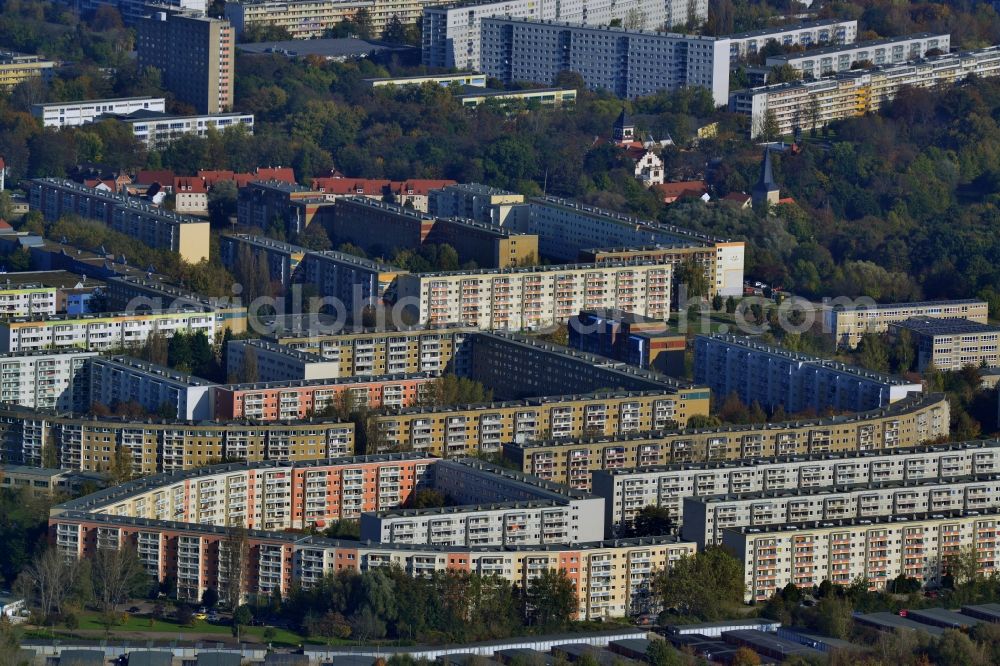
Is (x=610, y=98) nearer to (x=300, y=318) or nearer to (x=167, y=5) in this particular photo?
(x=167, y=5)

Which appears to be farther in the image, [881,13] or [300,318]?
[881,13]

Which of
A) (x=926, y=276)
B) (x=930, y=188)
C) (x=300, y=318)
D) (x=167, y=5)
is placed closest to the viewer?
(x=300, y=318)

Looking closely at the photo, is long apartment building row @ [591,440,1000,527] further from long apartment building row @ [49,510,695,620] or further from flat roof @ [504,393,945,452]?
long apartment building row @ [49,510,695,620]

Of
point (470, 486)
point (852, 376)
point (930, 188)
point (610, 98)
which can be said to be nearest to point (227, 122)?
point (610, 98)

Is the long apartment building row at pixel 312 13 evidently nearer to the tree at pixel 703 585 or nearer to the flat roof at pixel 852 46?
the flat roof at pixel 852 46

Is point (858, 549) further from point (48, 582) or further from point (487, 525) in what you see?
point (48, 582)

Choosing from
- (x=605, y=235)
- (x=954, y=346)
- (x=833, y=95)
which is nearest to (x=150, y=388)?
(x=954, y=346)

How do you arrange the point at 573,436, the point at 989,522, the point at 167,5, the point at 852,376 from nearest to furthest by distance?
the point at 989,522 → the point at 573,436 → the point at 852,376 → the point at 167,5

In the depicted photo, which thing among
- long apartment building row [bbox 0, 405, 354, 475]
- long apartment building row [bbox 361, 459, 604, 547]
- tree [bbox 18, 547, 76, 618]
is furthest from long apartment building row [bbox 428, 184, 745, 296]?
tree [bbox 18, 547, 76, 618]
